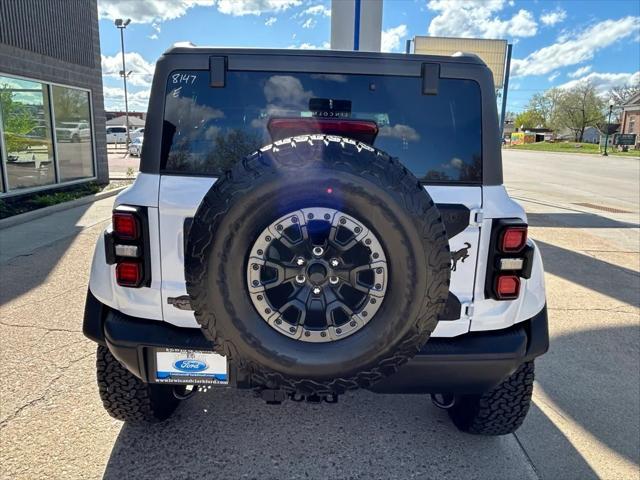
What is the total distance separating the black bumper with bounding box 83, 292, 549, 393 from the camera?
2.00m

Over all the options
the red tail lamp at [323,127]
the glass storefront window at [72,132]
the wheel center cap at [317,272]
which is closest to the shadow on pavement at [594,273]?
the red tail lamp at [323,127]

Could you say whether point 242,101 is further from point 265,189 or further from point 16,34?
point 16,34

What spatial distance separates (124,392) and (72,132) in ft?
38.5

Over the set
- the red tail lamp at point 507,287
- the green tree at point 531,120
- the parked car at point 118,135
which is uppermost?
the green tree at point 531,120

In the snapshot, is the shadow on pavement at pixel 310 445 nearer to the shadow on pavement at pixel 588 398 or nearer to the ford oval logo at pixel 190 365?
the shadow on pavement at pixel 588 398

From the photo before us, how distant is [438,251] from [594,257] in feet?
20.7

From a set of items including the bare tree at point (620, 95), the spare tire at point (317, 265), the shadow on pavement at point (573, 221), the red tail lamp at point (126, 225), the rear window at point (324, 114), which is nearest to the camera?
the spare tire at point (317, 265)

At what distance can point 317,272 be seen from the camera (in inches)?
68.5

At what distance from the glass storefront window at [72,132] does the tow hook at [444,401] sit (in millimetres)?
11721

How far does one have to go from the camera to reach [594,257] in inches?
270

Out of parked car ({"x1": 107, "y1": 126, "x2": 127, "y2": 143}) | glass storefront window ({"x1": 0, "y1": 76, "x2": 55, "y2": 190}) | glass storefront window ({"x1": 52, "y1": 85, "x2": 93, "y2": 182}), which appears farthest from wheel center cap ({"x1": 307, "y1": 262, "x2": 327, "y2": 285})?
parked car ({"x1": 107, "y1": 126, "x2": 127, "y2": 143})

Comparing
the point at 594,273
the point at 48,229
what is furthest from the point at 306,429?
the point at 48,229

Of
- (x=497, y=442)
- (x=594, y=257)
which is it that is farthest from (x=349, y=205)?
(x=594, y=257)

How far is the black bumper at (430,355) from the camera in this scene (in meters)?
2.00
